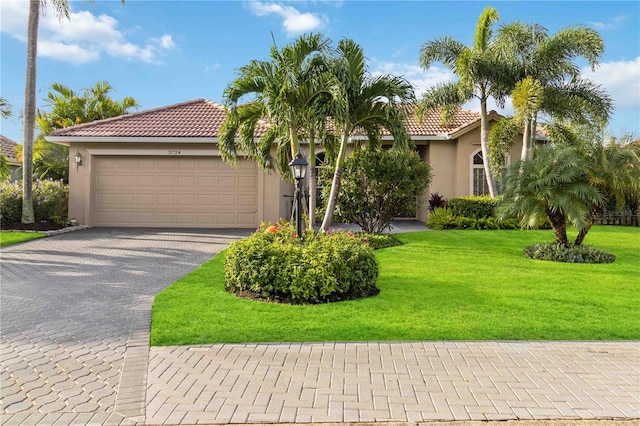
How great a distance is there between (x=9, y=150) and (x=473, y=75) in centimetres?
2480

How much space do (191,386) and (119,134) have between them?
15156 mm

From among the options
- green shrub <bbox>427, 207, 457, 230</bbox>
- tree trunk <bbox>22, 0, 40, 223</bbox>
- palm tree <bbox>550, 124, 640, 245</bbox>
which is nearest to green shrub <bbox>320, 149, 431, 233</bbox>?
green shrub <bbox>427, 207, 457, 230</bbox>

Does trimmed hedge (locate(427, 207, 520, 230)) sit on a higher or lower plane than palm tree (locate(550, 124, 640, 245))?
lower

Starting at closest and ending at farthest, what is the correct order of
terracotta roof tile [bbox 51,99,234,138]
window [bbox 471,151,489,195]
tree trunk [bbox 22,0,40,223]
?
tree trunk [bbox 22,0,40,223] < terracotta roof tile [bbox 51,99,234,138] < window [bbox 471,151,489,195]

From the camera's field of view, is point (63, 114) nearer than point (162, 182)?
No

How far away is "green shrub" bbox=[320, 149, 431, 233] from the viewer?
12.4 meters

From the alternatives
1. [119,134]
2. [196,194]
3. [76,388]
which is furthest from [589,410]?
[119,134]

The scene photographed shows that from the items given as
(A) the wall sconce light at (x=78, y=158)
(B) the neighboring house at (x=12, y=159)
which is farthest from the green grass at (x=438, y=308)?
(B) the neighboring house at (x=12, y=159)

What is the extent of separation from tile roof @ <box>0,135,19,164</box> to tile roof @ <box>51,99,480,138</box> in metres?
9.26

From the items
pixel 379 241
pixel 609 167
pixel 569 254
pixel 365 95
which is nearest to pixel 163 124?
pixel 365 95

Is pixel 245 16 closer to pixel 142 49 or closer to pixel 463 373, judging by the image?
pixel 142 49

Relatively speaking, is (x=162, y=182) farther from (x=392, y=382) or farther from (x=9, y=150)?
(x=392, y=382)

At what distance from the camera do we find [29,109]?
1602 centimetres

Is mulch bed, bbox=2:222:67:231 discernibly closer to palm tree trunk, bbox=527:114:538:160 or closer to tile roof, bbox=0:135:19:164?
tile roof, bbox=0:135:19:164
